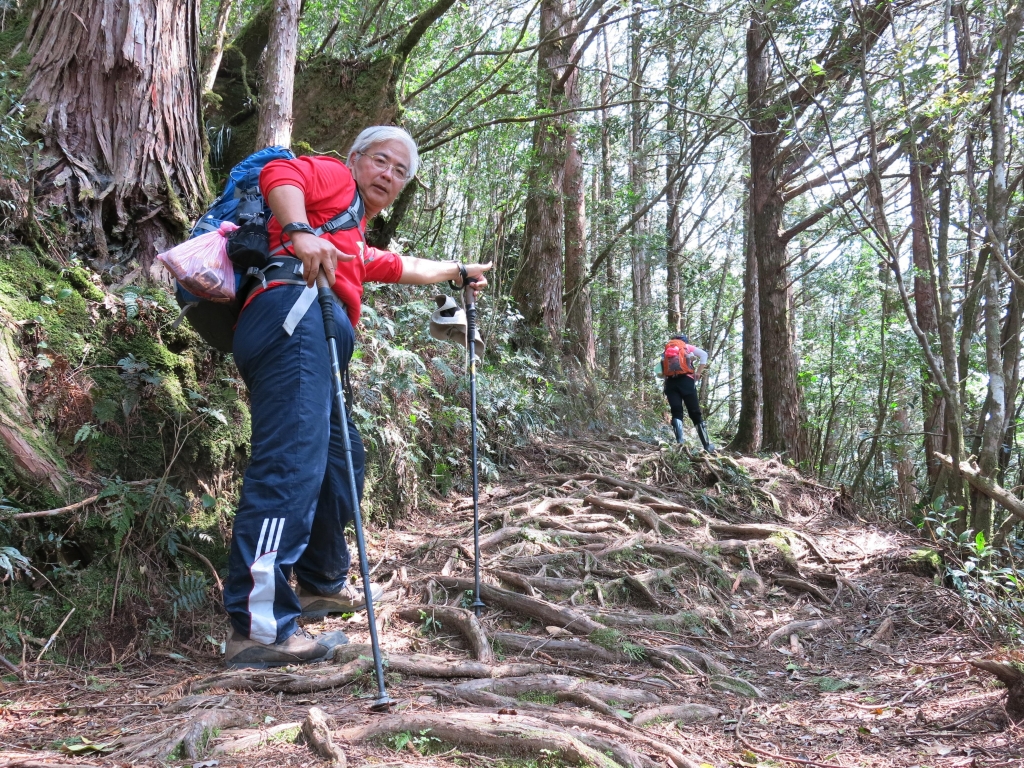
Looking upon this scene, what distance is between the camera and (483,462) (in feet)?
23.2

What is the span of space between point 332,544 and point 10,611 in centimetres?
139

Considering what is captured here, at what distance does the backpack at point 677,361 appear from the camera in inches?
427

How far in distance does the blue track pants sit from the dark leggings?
833 centimetres

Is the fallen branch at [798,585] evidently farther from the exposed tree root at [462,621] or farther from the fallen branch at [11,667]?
the fallen branch at [11,667]

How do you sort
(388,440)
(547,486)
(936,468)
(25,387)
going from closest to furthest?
(25,387) < (388,440) < (547,486) < (936,468)

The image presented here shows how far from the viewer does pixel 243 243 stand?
307 centimetres

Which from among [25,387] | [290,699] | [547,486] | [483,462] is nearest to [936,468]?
[547,486]

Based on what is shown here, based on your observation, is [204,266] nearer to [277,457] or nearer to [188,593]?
[277,457]

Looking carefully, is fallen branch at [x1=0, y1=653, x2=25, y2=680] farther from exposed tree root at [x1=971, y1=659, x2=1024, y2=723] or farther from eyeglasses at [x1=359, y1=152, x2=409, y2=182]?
exposed tree root at [x1=971, y1=659, x2=1024, y2=723]

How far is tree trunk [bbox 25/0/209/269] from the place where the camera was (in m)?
4.01

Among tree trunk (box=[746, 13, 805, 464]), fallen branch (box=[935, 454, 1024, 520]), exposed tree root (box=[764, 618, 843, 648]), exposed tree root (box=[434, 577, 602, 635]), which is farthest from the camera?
tree trunk (box=[746, 13, 805, 464])

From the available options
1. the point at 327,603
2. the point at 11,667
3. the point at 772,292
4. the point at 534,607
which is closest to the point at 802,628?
the point at 534,607

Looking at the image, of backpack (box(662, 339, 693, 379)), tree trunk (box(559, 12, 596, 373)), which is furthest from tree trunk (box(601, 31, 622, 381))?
backpack (box(662, 339, 693, 379))

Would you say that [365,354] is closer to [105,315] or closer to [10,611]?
[105,315]
